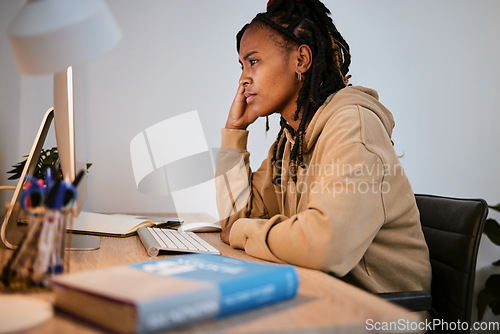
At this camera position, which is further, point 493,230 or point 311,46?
point 493,230

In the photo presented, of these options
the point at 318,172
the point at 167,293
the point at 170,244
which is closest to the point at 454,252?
the point at 318,172

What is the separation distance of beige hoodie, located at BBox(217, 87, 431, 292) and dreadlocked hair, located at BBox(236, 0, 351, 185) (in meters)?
0.08

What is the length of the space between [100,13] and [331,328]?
0.51m

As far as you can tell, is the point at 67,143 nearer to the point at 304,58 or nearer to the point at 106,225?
the point at 106,225

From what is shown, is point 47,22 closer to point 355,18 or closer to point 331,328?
point 331,328

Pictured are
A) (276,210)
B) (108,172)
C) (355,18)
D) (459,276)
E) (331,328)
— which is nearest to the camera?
(331,328)

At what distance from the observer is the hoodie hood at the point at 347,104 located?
1021 mm

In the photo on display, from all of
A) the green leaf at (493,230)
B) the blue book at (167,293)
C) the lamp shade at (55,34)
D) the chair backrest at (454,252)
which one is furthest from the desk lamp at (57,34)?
the green leaf at (493,230)

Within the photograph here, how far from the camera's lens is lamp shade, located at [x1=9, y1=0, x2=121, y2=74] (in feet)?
1.86

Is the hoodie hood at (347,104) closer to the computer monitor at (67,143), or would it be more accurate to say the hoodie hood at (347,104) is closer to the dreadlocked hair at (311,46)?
the dreadlocked hair at (311,46)

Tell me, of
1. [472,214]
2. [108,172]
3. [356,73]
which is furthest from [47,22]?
[356,73]

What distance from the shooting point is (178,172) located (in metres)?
2.10

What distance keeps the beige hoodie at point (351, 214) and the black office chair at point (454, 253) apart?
0.04 metres

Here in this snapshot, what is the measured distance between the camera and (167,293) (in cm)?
38
